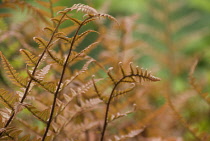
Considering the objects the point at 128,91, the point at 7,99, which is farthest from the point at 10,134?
the point at 128,91

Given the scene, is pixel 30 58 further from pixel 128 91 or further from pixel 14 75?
pixel 128 91

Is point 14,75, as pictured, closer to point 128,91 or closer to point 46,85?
point 46,85

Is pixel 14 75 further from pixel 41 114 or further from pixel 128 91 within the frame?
pixel 128 91

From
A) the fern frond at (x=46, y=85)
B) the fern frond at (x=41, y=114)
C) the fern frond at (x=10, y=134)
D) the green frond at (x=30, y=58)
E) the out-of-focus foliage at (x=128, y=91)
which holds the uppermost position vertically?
the out-of-focus foliage at (x=128, y=91)

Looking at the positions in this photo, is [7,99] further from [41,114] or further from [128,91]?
[128,91]

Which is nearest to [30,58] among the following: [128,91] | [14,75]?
[14,75]

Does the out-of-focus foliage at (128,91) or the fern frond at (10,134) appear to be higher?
the out-of-focus foliage at (128,91)

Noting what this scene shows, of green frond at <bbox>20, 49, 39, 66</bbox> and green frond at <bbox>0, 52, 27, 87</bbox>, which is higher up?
green frond at <bbox>20, 49, 39, 66</bbox>

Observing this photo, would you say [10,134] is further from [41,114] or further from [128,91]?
[128,91]

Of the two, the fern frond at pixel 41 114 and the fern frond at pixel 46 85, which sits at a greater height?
the fern frond at pixel 46 85

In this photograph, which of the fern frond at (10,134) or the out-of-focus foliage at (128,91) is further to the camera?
the out-of-focus foliage at (128,91)

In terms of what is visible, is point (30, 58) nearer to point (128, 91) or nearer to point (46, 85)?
point (46, 85)
